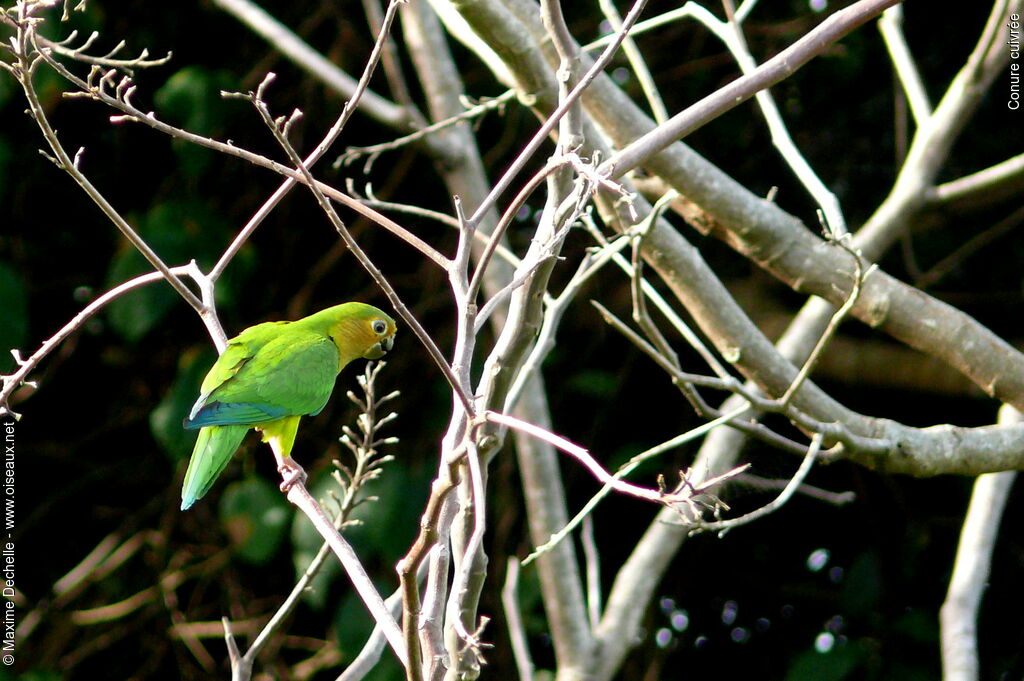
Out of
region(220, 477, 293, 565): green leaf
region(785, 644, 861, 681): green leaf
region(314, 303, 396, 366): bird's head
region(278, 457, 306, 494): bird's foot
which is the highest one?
region(785, 644, 861, 681): green leaf

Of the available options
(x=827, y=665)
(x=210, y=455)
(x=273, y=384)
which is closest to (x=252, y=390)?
(x=273, y=384)

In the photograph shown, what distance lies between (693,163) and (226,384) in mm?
1071

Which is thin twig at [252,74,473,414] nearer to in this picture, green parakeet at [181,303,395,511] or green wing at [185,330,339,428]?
green parakeet at [181,303,395,511]

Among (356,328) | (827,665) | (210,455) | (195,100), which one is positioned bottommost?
(210,455)

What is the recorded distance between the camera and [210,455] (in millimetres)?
2051

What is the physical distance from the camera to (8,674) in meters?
3.03

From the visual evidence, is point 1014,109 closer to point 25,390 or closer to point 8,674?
point 25,390

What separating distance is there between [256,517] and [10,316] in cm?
89

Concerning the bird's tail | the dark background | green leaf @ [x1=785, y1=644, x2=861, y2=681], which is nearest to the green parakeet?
the bird's tail

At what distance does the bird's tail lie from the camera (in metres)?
2.01

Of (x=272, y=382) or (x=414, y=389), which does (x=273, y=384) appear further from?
(x=414, y=389)

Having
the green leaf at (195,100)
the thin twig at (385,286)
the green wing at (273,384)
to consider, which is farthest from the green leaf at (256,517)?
the thin twig at (385,286)

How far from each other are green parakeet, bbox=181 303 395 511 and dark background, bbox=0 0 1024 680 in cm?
68

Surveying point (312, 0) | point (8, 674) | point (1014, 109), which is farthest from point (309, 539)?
point (1014, 109)
